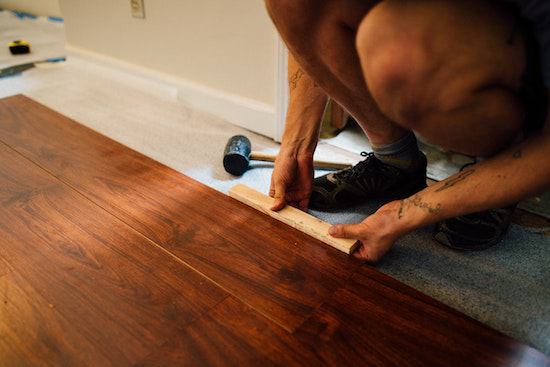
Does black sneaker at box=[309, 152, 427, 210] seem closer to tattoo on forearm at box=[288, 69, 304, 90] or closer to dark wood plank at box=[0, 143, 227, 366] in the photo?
tattoo on forearm at box=[288, 69, 304, 90]

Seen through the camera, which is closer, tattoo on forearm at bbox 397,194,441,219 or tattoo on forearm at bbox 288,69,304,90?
tattoo on forearm at bbox 397,194,441,219

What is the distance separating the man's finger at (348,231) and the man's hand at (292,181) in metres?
0.16

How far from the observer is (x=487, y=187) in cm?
69

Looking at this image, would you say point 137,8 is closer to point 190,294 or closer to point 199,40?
point 199,40

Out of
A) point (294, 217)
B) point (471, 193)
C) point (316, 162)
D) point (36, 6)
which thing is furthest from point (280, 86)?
point (36, 6)

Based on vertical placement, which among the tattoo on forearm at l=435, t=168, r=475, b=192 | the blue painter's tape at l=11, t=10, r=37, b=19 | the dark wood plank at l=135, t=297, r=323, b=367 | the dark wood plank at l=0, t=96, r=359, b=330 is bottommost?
the blue painter's tape at l=11, t=10, r=37, b=19

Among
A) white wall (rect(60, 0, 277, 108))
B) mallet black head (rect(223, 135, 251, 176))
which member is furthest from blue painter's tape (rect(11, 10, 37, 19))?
mallet black head (rect(223, 135, 251, 176))

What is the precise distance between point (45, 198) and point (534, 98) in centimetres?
107

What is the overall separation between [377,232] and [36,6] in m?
3.69

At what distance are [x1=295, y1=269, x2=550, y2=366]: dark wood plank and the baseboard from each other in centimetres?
81

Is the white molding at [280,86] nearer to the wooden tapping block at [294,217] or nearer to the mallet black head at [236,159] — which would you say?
the mallet black head at [236,159]

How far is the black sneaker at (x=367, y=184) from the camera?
40.3 inches

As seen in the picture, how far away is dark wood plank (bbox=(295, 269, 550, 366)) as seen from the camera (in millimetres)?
648

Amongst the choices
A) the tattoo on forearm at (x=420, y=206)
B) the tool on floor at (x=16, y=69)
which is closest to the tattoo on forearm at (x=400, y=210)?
the tattoo on forearm at (x=420, y=206)
